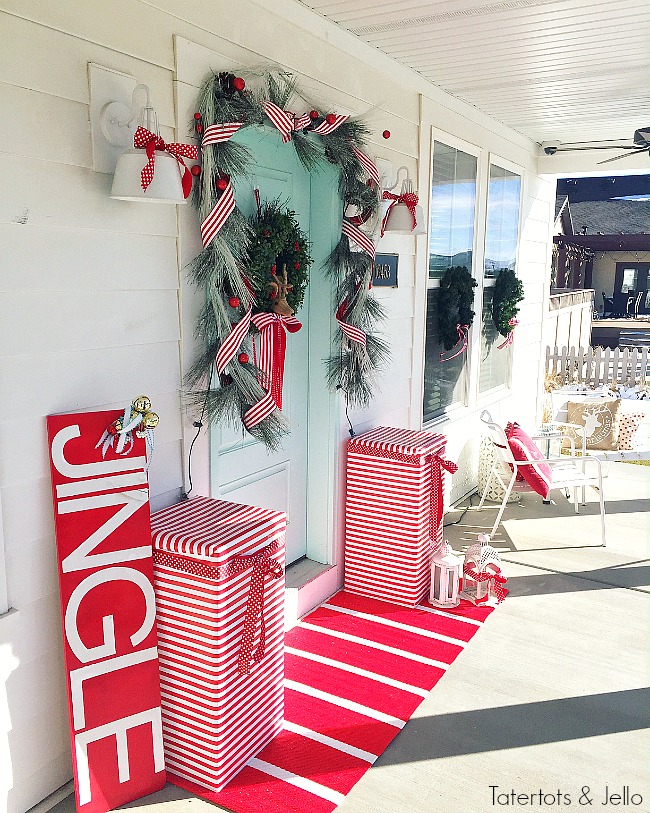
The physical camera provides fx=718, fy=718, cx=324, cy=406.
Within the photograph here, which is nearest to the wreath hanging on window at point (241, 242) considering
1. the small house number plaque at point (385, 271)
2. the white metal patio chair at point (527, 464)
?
the small house number plaque at point (385, 271)

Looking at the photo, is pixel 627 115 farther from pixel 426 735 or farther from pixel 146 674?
pixel 146 674

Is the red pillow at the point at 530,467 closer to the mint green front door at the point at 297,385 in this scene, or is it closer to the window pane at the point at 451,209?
the window pane at the point at 451,209

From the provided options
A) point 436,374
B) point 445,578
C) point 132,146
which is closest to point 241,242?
point 132,146

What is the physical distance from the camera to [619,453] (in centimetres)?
738

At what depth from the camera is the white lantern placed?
158 inches

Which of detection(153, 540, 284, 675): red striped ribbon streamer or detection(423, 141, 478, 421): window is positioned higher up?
detection(423, 141, 478, 421): window

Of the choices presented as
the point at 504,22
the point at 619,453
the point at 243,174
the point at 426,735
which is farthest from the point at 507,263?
the point at 426,735

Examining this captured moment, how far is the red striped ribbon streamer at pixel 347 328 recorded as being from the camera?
3742 millimetres

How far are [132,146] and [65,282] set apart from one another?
561mm

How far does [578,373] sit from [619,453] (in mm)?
2127

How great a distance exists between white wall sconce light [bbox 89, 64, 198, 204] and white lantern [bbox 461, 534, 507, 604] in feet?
8.59

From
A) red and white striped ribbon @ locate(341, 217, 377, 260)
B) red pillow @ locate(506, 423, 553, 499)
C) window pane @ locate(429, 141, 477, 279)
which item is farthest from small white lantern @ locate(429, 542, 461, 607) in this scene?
window pane @ locate(429, 141, 477, 279)

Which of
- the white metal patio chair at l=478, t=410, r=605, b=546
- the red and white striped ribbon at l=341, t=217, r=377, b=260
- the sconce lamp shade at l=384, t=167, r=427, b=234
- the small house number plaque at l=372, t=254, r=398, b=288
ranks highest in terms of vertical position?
the sconce lamp shade at l=384, t=167, r=427, b=234

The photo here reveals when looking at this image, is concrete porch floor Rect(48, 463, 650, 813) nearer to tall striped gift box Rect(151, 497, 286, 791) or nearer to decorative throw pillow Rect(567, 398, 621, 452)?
tall striped gift box Rect(151, 497, 286, 791)
